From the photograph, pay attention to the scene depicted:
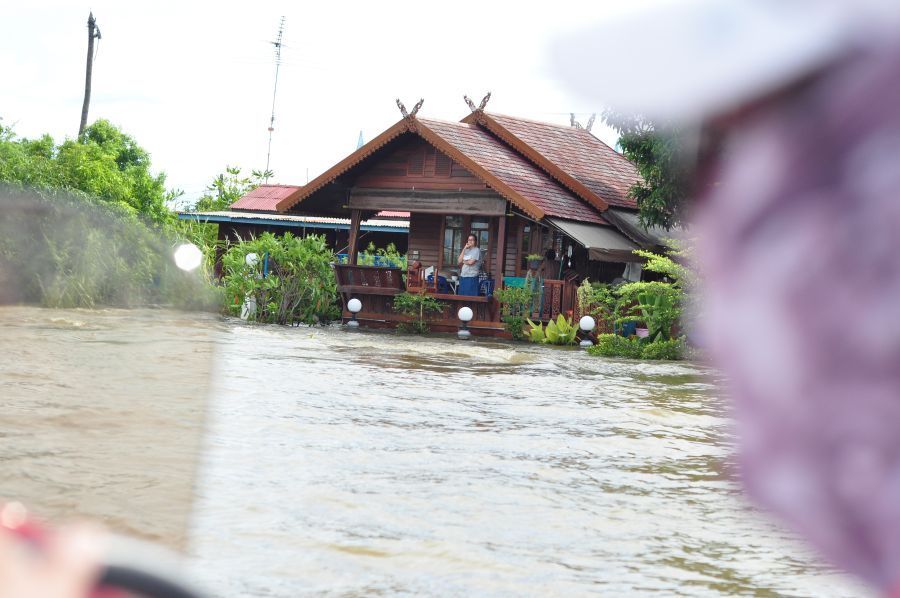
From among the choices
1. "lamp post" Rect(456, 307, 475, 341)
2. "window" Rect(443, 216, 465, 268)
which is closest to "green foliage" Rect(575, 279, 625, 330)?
"lamp post" Rect(456, 307, 475, 341)

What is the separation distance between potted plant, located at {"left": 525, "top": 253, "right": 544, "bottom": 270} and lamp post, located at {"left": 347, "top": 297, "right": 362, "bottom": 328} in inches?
137

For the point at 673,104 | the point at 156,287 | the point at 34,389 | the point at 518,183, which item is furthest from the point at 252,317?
the point at 673,104

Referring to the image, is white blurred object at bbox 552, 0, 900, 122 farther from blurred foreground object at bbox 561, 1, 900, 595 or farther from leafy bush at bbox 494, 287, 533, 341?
leafy bush at bbox 494, 287, 533, 341

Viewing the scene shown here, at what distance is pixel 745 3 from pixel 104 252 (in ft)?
74.2

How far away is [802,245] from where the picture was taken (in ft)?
1.47

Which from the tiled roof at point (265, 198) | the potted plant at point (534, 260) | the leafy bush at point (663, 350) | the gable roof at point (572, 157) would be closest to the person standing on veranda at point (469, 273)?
the potted plant at point (534, 260)

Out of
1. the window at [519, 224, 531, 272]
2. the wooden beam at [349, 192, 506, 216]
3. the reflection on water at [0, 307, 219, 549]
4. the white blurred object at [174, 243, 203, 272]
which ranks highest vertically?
the wooden beam at [349, 192, 506, 216]

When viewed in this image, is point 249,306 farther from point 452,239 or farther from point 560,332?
point 560,332

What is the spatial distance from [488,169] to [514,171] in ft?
4.33

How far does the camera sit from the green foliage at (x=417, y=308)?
22156 millimetres

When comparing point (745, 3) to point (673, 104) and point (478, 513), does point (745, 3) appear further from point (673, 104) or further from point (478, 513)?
point (478, 513)

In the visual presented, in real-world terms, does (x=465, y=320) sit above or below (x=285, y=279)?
below

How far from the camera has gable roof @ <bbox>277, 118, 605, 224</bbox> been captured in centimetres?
2173

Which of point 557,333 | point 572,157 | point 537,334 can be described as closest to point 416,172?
point 572,157
